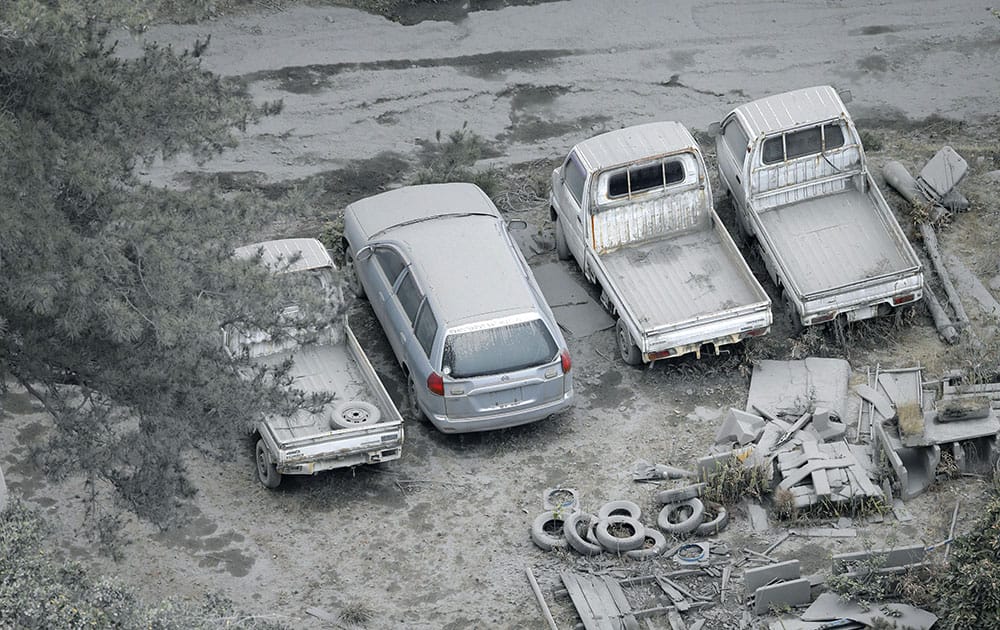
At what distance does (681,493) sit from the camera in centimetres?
1464

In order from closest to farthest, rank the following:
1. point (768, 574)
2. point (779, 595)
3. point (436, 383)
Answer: point (779, 595) → point (768, 574) → point (436, 383)

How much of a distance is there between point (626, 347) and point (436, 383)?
2621 millimetres

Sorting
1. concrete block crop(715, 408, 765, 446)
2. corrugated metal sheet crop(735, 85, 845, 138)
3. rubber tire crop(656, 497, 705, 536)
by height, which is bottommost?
rubber tire crop(656, 497, 705, 536)

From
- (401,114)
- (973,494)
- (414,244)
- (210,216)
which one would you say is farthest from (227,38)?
(973,494)

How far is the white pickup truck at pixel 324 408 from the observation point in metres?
14.9

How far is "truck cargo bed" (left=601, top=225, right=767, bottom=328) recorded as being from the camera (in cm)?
1695

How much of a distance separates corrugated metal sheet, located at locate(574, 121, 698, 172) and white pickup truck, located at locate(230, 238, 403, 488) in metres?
3.49

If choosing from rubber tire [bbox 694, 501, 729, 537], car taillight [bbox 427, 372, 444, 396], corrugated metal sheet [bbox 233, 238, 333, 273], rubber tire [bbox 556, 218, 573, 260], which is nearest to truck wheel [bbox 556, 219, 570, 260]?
rubber tire [bbox 556, 218, 573, 260]

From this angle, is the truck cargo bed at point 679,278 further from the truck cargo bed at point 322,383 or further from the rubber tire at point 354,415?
the rubber tire at point 354,415

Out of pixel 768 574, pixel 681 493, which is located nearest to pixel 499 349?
pixel 681 493

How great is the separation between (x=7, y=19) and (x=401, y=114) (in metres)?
11.4

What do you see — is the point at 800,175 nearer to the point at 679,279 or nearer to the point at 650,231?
the point at 650,231

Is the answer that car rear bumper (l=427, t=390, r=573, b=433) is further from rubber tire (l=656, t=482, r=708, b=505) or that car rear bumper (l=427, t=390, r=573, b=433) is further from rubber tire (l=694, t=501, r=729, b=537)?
rubber tire (l=694, t=501, r=729, b=537)

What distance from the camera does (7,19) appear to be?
1055 centimetres
